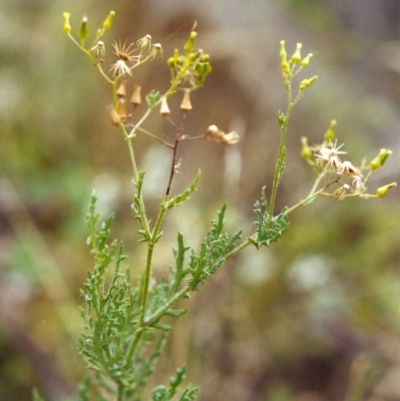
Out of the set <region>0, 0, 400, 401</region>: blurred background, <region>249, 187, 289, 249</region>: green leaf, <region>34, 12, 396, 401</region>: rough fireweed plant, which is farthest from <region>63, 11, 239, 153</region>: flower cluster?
<region>0, 0, 400, 401</region>: blurred background

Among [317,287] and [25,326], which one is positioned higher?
[317,287]

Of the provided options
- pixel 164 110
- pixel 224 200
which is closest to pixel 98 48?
pixel 164 110

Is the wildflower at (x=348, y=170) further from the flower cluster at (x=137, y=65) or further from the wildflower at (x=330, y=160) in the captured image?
the flower cluster at (x=137, y=65)

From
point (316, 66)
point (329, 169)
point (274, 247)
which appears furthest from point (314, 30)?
point (329, 169)

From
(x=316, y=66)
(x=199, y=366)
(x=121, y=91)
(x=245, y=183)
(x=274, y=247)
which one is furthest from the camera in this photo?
(x=316, y=66)

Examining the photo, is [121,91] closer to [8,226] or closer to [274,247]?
[274,247]

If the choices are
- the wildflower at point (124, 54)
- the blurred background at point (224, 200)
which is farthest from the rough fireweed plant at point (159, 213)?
the blurred background at point (224, 200)

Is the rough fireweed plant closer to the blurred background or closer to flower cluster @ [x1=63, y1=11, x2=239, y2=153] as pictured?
flower cluster @ [x1=63, y1=11, x2=239, y2=153]

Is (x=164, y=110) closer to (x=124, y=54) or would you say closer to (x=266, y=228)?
(x=124, y=54)
